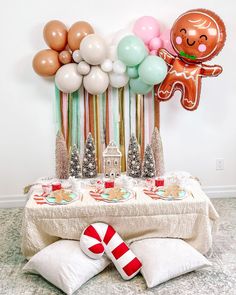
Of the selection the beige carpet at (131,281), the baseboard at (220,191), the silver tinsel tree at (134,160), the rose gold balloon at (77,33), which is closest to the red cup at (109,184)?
the silver tinsel tree at (134,160)

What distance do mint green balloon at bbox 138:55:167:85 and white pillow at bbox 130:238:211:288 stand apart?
1.10m

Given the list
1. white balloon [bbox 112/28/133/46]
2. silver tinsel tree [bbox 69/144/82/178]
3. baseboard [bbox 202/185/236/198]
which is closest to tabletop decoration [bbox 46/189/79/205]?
silver tinsel tree [bbox 69/144/82/178]

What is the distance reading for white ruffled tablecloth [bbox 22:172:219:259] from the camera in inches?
98.0

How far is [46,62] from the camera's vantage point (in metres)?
2.99

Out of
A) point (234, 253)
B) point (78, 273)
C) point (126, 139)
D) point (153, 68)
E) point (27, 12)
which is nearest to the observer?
point (78, 273)

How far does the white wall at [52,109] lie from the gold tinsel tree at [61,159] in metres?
0.44

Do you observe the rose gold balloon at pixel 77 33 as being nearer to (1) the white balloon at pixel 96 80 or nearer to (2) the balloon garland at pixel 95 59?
(2) the balloon garland at pixel 95 59

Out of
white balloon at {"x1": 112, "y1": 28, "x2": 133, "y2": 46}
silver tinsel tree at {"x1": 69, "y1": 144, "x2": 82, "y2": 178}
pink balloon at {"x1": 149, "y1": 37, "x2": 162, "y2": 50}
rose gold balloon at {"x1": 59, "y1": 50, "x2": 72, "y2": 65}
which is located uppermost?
white balloon at {"x1": 112, "y1": 28, "x2": 133, "y2": 46}

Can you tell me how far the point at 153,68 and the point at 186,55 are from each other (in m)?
0.25

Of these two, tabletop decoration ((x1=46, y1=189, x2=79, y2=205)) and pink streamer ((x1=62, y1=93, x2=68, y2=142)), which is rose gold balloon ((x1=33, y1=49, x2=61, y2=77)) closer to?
pink streamer ((x1=62, y1=93, x2=68, y2=142))

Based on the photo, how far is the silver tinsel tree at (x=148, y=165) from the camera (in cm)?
291

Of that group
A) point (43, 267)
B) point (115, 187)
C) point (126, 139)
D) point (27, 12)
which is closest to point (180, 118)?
point (126, 139)

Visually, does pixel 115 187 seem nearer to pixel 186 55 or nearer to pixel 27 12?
pixel 186 55

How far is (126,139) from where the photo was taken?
339cm
